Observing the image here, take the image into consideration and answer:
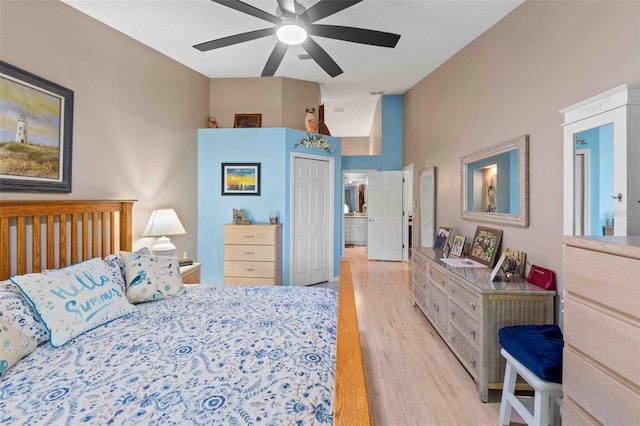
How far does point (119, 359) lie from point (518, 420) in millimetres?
2246

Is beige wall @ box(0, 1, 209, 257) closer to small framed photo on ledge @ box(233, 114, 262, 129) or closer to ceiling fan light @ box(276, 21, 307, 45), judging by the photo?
small framed photo on ledge @ box(233, 114, 262, 129)

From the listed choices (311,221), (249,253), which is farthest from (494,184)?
(249,253)

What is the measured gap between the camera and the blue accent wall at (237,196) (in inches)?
161

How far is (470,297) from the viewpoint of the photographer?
207 centimetres

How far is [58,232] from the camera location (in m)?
2.16

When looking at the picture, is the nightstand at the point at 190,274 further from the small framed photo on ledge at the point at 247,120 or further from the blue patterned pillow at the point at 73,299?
the small framed photo on ledge at the point at 247,120

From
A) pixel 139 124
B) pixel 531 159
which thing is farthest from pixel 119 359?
pixel 531 159

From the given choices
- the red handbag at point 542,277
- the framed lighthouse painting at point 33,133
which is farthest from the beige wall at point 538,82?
the framed lighthouse painting at point 33,133

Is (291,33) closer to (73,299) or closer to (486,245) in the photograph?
(73,299)

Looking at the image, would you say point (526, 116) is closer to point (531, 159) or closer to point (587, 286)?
point (531, 159)

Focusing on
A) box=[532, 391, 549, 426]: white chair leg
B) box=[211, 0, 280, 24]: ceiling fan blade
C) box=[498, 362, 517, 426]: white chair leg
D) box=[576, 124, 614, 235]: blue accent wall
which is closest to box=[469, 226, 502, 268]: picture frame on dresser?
box=[576, 124, 614, 235]: blue accent wall

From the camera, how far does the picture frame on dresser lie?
8.42ft

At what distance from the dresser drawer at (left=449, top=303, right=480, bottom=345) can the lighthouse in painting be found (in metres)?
3.40

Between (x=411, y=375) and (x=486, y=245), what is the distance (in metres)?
1.42
